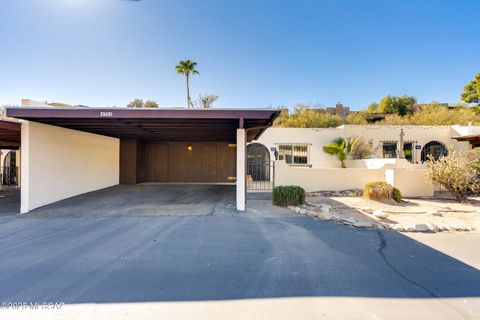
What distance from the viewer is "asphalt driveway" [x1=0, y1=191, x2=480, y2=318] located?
8.53 ft

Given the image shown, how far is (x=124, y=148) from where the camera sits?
39.2ft

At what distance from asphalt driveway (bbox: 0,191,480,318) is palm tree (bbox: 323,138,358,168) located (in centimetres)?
857

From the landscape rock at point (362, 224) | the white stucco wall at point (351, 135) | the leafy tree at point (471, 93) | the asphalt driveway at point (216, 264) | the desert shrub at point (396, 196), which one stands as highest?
the leafy tree at point (471, 93)

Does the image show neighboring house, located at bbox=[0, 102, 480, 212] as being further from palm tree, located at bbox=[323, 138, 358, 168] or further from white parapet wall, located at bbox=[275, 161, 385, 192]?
palm tree, located at bbox=[323, 138, 358, 168]

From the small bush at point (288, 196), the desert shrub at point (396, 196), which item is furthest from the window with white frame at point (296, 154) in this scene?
the small bush at point (288, 196)

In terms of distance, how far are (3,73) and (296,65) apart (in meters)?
15.7

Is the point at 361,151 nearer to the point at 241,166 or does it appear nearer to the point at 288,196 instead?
the point at 288,196

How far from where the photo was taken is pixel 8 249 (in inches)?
151

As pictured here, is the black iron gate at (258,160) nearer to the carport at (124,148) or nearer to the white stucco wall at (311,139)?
the white stucco wall at (311,139)

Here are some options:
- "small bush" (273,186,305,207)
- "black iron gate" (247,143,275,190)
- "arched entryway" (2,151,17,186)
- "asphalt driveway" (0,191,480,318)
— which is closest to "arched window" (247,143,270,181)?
"black iron gate" (247,143,275,190)

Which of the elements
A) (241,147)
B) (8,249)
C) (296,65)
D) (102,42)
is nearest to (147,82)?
(102,42)

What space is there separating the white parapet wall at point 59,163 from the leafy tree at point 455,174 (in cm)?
1281

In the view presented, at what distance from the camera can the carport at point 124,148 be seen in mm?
5910

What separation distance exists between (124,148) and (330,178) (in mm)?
10450
